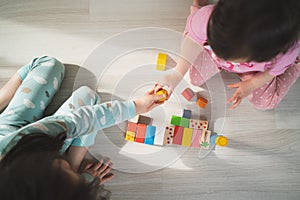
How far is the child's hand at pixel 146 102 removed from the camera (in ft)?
2.62

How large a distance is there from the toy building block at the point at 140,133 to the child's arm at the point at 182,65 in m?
0.10

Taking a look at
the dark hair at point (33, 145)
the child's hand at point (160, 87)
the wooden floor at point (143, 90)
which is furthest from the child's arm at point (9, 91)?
the child's hand at point (160, 87)

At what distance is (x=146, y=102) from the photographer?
2.63 feet

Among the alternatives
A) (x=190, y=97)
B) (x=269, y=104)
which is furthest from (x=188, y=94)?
(x=269, y=104)

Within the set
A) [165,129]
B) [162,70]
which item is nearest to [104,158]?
[165,129]

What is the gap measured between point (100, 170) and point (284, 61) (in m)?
0.51

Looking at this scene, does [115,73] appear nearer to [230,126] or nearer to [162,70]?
[162,70]

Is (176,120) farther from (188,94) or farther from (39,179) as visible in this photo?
(39,179)

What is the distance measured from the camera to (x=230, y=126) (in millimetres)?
850

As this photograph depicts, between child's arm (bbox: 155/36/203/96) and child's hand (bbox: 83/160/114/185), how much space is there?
0.24 m

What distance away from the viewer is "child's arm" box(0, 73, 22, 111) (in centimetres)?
81

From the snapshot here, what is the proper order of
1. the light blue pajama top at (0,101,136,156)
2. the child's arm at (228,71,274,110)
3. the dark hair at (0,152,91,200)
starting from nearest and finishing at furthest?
the dark hair at (0,152,91,200) < the light blue pajama top at (0,101,136,156) < the child's arm at (228,71,274,110)

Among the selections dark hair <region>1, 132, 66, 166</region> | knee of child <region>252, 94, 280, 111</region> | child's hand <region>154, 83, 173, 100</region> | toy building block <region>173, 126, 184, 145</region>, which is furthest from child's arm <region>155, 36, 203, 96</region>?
dark hair <region>1, 132, 66, 166</region>

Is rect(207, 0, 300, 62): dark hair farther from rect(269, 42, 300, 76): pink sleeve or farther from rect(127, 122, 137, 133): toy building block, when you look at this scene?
rect(127, 122, 137, 133): toy building block
